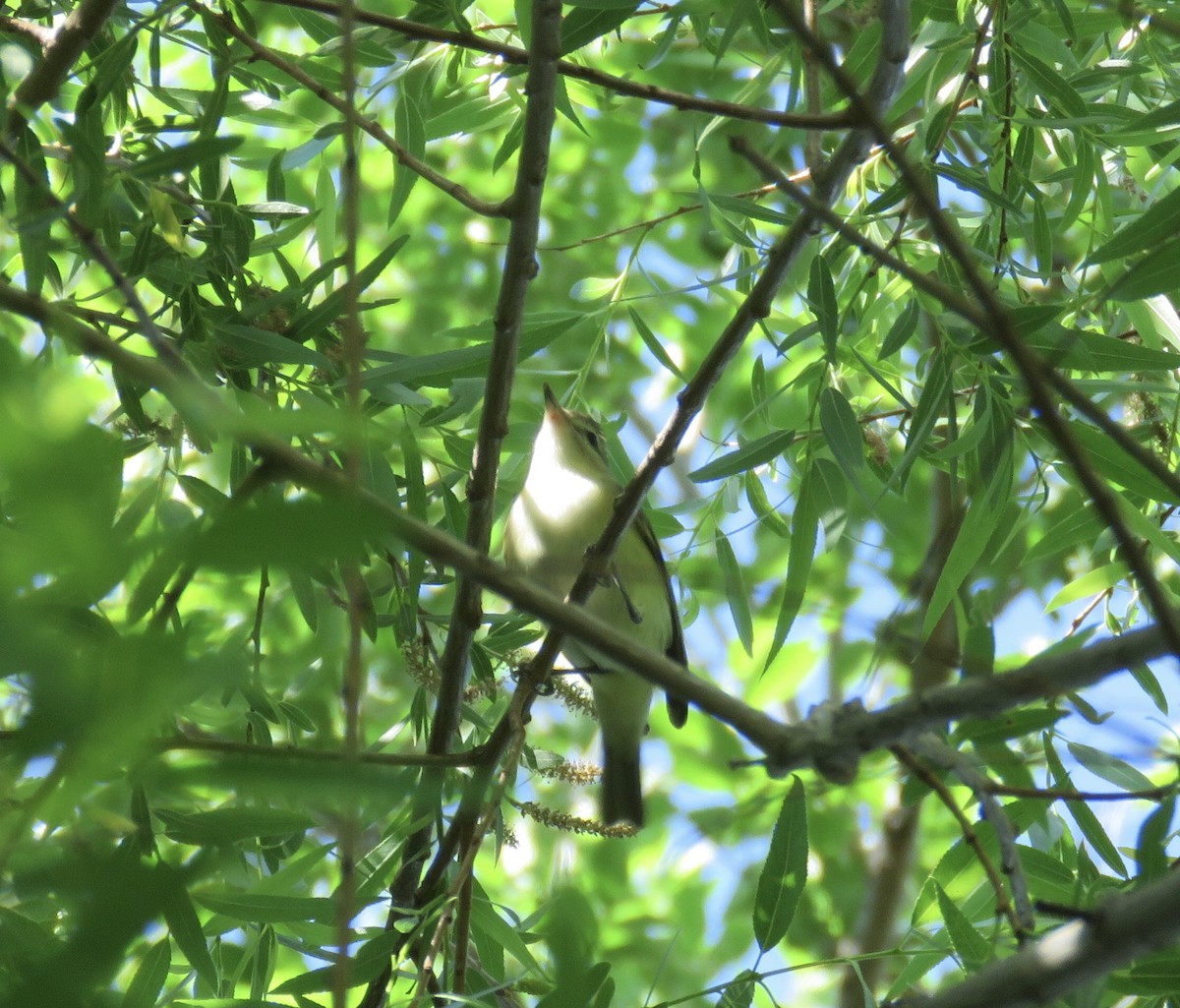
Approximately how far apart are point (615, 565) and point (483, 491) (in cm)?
173

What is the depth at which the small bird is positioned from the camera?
13.1 feet

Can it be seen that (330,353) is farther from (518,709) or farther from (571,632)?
(571,632)

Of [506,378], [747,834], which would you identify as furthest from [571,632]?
[747,834]

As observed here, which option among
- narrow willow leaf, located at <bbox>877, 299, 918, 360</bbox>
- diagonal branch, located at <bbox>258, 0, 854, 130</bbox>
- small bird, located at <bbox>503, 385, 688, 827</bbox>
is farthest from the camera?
small bird, located at <bbox>503, 385, 688, 827</bbox>

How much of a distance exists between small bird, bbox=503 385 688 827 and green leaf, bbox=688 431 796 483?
1.47m

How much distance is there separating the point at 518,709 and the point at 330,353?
77 centimetres

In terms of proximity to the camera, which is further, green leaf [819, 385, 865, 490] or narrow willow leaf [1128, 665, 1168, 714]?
narrow willow leaf [1128, 665, 1168, 714]

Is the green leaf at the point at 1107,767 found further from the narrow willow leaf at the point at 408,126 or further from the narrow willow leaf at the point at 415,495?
the narrow willow leaf at the point at 408,126

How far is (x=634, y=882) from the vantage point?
19.4 ft

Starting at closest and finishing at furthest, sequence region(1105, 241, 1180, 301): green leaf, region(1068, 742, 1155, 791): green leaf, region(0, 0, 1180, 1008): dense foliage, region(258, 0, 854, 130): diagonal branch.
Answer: region(0, 0, 1180, 1008): dense foliage → region(1105, 241, 1180, 301): green leaf → region(258, 0, 854, 130): diagonal branch → region(1068, 742, 1155, 791): green leaf

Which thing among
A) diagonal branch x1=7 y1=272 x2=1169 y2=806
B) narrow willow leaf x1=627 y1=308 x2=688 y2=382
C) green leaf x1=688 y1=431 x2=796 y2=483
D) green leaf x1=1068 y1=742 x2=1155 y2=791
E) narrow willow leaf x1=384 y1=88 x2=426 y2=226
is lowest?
diagonal branch x1=7 y1=272 x2=1169 y2=806

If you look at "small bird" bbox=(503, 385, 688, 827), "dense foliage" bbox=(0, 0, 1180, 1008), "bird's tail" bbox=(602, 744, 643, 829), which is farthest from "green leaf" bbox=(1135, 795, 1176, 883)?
"bird's tail" bbox=(602, 744, 643, 829)

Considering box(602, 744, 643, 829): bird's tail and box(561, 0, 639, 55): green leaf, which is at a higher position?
box(561, 0, 639, 55): green leaf

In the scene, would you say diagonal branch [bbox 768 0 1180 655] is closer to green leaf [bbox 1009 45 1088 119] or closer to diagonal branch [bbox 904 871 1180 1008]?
diagonal branch [bbox 904 871 1180 1008]
